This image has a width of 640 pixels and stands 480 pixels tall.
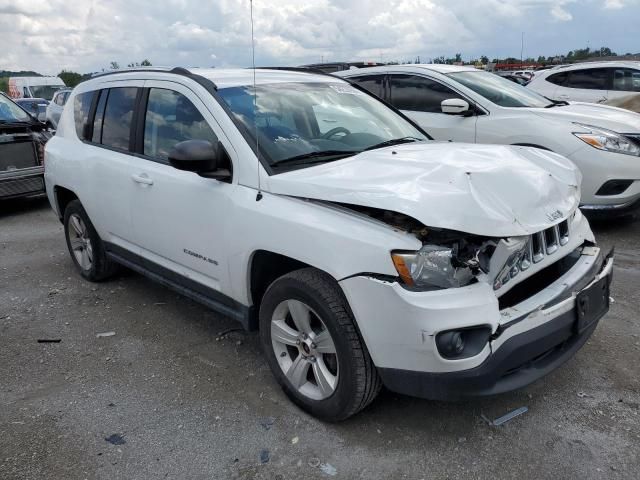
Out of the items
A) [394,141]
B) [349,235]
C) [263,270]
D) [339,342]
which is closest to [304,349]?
[339,342]

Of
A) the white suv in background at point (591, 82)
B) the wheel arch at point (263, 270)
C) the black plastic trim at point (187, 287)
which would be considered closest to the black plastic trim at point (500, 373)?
the wheel arch at point (263, 270)

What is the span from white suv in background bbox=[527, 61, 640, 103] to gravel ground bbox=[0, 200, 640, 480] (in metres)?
7.38

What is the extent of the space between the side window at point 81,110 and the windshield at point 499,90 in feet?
13.8

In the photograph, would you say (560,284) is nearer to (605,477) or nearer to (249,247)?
(605,477)

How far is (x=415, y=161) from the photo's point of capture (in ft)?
9.89

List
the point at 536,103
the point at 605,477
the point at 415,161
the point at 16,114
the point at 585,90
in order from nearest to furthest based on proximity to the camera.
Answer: the point at 605,477 → the point at 415,161 → the point at 536,103 → the point at 16,114 → the point at 585,90

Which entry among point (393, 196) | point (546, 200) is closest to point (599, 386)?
point (546, 200)

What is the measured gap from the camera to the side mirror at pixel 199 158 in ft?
10.1

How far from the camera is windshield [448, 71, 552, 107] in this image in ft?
21.8

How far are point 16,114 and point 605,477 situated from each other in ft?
30.8

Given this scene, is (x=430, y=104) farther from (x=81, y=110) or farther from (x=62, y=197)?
(x=62, y=197)

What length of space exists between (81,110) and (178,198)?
6.61ft

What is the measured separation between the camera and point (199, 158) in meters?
3.07

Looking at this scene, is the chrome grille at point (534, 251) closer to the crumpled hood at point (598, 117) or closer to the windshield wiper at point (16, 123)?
the crumpled hood at point (598, 117)
